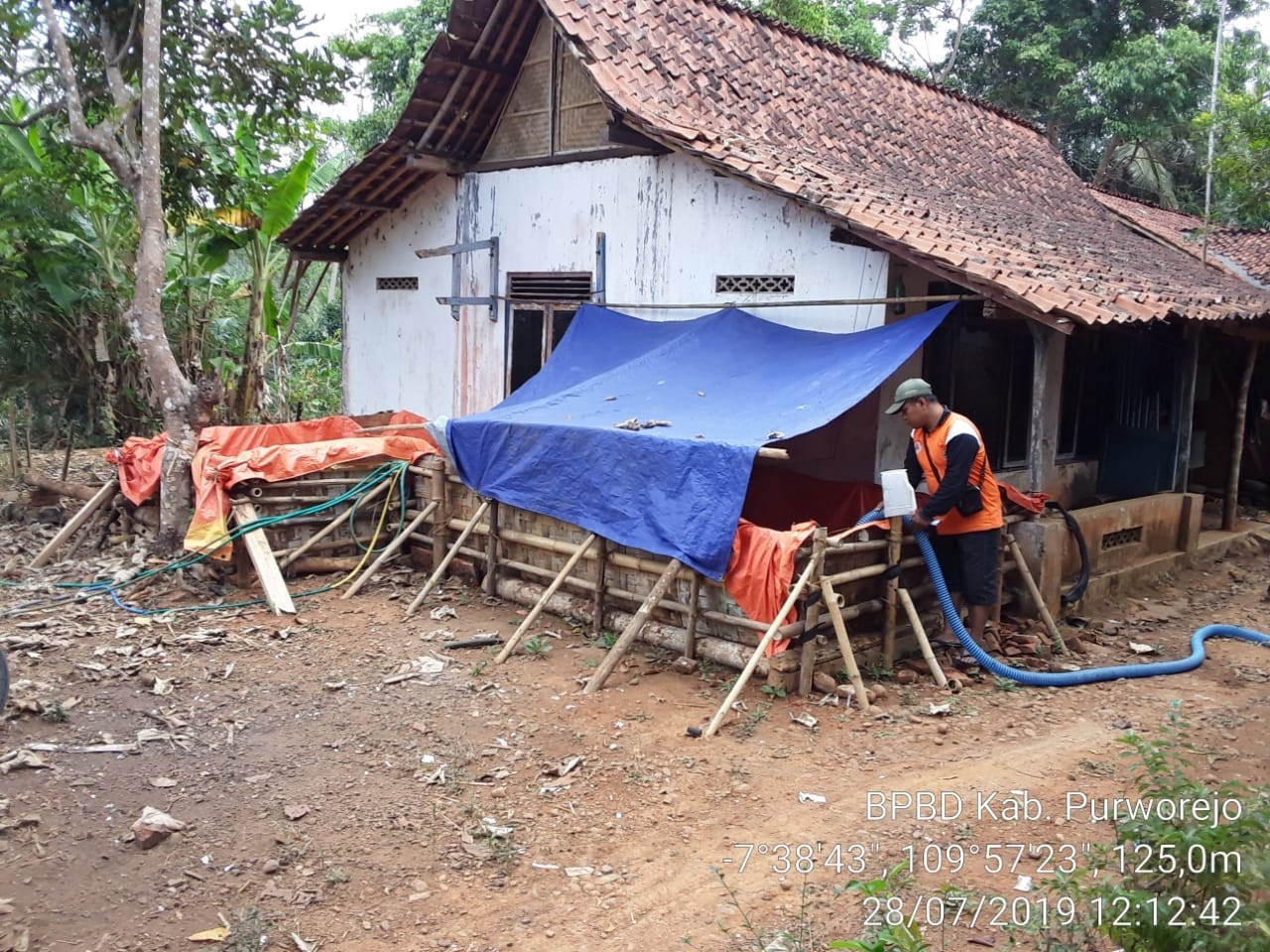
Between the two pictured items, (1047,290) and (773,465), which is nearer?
(1047,290)

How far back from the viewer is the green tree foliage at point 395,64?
18750mm

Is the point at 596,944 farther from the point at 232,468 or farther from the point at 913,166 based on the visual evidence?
the point at 913,166

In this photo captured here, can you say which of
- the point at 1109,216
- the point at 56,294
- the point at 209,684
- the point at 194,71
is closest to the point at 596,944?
the point at 209,684

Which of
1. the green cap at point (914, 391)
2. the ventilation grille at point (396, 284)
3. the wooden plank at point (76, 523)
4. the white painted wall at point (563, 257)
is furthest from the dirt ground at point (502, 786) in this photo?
the ventilation grille at point (396, 284)

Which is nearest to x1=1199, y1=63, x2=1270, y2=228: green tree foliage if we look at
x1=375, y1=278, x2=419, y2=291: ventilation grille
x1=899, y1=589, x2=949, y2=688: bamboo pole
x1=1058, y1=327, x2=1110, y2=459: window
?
x1=1058, y1=327, x2=1110, y2=459: window

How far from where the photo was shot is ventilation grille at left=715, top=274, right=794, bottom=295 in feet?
27.1

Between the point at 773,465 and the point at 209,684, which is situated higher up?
the point at 773,465

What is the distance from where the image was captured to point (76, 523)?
359 inches

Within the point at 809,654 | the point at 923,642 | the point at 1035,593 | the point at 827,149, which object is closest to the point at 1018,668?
the point at 1035,593

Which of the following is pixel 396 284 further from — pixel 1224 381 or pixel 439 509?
pixel 1224 381

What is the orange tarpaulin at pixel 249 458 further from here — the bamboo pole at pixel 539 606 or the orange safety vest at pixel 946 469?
the orange safety vest at pixel 946 469

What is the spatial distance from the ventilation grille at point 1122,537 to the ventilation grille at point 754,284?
11.0ft

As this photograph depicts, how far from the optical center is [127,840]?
439cm

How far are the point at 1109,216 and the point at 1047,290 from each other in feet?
25.4
